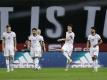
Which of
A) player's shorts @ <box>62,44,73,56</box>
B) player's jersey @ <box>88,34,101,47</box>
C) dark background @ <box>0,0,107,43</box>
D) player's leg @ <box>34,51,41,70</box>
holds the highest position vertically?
dark background @ <box>0,0,107,43</box>

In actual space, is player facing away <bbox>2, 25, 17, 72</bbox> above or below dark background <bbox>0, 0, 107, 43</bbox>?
below

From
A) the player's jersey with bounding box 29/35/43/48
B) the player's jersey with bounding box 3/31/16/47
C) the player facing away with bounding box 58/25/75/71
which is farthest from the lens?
the player's jersey with bounding box 29/35/43/48

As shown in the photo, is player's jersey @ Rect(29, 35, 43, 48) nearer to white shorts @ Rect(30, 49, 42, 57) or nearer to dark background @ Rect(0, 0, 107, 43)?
white shorts @ Rect(30, 49, 42, 57)

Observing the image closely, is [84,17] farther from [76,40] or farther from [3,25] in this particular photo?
[3,25]

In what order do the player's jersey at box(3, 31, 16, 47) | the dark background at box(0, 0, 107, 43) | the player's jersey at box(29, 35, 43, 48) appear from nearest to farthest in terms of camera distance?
1. the player's jersey at box(3, 31, 16, 47)
2. the player's jersey at box(29, 35, 43, 48)
3. the dark background at box(0, 0, 107, 43)

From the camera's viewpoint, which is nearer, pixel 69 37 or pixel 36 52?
A: pixel 69 37

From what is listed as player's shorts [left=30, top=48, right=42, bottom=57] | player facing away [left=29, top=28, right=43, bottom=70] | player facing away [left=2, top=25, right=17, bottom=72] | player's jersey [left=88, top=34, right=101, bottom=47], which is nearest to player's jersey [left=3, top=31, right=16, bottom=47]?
player facing away [left=2, top=25, right=17, bottom=72]

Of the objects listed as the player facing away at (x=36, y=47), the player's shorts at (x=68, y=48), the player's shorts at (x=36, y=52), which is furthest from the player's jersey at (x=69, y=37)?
the player's shorts at (x=36, y=52)

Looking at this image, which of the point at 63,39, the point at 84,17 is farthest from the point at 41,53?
the point at 84,17

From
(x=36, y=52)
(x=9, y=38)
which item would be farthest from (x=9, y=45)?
(x=36, y=52)

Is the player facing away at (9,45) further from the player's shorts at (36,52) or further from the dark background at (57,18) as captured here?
the dark background at (57,18)

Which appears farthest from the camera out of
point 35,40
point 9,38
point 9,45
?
point 35,40

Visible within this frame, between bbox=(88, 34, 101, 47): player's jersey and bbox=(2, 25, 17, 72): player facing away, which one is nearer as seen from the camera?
bbox=(2, 25, 17, 72): player facing away

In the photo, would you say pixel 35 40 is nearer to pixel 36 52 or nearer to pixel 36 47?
pixel 36 47
